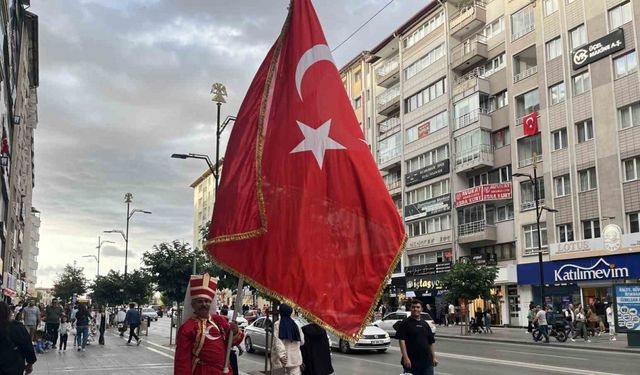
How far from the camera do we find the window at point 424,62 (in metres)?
50.1

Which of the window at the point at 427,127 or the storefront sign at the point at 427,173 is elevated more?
the window at the point at 427,127

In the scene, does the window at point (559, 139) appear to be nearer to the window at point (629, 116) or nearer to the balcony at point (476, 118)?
the window at point (629, 116)

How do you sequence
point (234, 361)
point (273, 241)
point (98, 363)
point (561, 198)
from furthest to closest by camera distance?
point (561, 198) → point (98, 363) → point (234, 361) → point (273, 241)

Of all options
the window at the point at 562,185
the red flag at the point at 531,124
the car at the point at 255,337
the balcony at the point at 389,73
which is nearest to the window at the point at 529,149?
the red flag at the point at 531,124

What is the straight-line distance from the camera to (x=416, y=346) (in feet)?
27.8

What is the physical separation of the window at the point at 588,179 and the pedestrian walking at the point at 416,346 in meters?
30.1

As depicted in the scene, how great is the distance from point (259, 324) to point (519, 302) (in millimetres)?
23940

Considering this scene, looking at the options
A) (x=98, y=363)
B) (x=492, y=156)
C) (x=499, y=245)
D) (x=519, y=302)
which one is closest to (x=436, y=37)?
(x=492, y=156)

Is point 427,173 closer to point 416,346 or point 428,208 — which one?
point 428,208

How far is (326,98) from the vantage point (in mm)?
5633

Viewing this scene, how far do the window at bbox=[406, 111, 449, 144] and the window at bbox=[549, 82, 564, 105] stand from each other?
33.8 ft

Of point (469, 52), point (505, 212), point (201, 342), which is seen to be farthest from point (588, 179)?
point (201, 342)

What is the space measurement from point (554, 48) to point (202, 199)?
319ft

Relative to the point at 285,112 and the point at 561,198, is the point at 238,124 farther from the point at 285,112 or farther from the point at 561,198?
the point at 561,198
